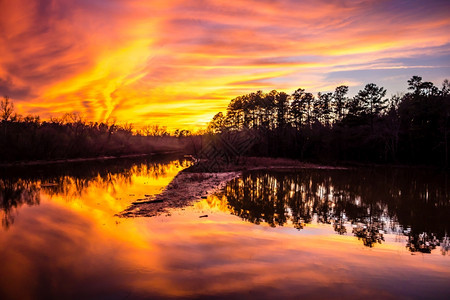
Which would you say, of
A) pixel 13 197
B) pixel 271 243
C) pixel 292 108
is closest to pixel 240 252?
pixel 271 243

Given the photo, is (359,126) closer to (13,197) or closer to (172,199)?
(172,199)

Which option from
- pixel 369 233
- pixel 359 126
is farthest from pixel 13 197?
pixel 359 126

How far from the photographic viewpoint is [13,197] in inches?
917

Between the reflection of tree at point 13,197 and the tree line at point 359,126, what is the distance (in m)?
52.3

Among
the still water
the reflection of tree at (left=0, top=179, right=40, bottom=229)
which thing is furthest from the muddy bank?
the reflection of tree at (left=0, top=179, right=40, bottom=229)

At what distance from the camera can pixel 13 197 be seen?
76.4 ft

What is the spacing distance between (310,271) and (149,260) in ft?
18.7

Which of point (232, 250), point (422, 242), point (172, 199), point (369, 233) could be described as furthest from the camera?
point (172, 199)

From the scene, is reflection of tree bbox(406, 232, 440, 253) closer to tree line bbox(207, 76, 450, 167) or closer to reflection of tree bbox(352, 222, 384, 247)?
reflection of tree bbox(352, 222, 384, 247)

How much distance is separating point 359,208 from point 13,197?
27519mm

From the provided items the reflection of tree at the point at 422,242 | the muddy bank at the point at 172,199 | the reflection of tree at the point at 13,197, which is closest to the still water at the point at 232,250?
the reflection of tree at the point at 422,242

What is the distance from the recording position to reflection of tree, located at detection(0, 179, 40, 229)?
17358 mm

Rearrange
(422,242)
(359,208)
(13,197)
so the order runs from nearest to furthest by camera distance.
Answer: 1. (422,242)
2. (359,208)
3. (13,197)

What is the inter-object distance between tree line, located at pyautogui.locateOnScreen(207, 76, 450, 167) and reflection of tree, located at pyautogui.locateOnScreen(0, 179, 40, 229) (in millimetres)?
52284
